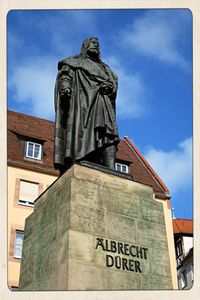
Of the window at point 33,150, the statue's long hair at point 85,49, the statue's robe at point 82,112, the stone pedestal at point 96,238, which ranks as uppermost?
the window at point 33,150

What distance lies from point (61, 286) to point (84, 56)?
372cm

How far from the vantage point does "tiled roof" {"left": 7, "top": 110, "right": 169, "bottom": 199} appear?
25.1 m

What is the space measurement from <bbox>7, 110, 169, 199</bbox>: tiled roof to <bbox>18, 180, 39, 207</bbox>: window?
86cm

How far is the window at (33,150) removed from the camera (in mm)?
25589

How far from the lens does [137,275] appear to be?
21.0 ft

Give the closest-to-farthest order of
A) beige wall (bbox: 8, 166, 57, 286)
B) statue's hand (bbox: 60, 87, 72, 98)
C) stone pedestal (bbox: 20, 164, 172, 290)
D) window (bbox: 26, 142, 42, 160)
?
stone pedestal (bbox: 20, 164, 172, 290) < statue's hand (bbox: 60, 87, 72, 98) < beige wall (bbox: 8, 166, 57, 286) < window (bbox: 26, 142, 42, 160)

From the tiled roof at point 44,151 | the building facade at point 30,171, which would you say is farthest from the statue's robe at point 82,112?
the tiled roof at point 44,151

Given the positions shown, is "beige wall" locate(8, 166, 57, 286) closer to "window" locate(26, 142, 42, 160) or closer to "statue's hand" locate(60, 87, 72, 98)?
"window" locate(26, 142, 42, 160)

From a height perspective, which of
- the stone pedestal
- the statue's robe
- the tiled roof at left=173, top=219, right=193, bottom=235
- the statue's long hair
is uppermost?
the tiled roof at left=173, top=219, right=193, bottom=235

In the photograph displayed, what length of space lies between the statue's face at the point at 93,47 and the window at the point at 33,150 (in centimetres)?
1754

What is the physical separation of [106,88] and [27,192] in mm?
16709

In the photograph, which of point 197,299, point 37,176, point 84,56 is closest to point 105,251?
point 197,299

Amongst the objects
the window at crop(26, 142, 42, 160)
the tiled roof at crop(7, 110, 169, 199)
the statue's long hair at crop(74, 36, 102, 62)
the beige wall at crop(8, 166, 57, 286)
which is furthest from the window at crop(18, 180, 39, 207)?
the statue's long hair at crop(74, 36, 102, 62)

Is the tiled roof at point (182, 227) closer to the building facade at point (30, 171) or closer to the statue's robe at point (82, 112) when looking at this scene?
the building facade at point (30, 171)
